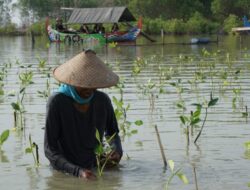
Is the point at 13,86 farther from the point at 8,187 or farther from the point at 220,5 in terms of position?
the point at 220,5

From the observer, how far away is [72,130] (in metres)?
4.71

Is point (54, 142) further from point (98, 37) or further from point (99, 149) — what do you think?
point (98, 37)

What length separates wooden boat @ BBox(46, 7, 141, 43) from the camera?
93.1ft

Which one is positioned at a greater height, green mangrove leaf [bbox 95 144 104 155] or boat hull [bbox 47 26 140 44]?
boat hull [bbox 47 26 140 44]

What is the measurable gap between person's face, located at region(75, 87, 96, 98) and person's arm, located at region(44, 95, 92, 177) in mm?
196

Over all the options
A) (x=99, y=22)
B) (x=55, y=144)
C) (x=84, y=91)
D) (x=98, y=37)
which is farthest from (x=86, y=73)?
(x=99, y=22)

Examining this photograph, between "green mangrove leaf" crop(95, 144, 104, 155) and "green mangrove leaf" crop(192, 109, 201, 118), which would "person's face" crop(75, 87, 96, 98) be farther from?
"green mangrove leaf" crop(192, 109, 201, 118)

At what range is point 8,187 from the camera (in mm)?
4824

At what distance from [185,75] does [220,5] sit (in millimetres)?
39655

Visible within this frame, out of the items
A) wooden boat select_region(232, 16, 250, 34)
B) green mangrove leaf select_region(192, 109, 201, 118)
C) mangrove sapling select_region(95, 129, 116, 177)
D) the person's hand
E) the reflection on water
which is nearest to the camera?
the person's hand

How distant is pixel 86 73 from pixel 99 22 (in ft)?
87.6

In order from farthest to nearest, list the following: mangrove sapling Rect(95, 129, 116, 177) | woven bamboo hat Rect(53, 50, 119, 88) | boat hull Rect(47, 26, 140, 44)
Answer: boat hull Rect(47, 26, 140, 44)
mangrove sapling Rect(95, 129, 116, 177)
woven bamboo hat Rect(53, 50, 119, 88)

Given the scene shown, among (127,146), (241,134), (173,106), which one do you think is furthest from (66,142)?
(173,106)

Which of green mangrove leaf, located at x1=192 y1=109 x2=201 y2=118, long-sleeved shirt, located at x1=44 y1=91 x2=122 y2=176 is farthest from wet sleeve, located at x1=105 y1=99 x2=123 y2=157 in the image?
green mangrove leaf, located at x1=192 y1=109 x2=201 y2=118
